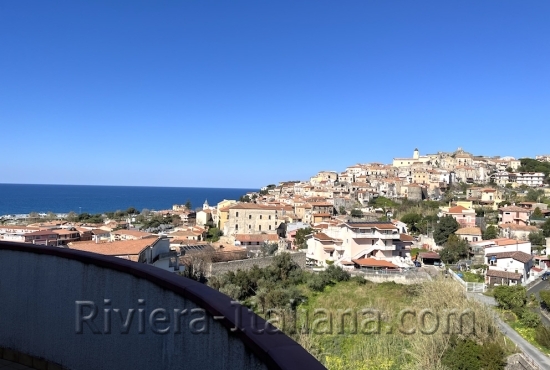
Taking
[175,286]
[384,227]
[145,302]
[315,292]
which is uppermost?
[175,286]

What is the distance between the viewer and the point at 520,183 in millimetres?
61625

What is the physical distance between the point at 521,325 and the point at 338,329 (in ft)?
25.1

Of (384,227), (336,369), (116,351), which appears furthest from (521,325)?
(116,351)

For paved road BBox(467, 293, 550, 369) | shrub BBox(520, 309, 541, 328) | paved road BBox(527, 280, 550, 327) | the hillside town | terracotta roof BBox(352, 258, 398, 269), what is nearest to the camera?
paved road BBox(467, 293, 550, 369)

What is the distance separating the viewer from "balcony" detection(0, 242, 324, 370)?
1759 mm

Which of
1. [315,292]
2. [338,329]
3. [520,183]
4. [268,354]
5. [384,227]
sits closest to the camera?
[268,354]

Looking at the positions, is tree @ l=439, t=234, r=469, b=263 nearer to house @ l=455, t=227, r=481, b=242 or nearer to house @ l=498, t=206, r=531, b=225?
house @ l=455, t=227, r=481, b=242

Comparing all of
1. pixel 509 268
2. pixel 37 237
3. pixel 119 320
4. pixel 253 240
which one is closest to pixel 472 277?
pixel 509 268

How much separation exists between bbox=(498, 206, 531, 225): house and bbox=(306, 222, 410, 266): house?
17.0m

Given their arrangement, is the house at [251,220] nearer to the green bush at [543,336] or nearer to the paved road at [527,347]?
the paved road at [527,347]

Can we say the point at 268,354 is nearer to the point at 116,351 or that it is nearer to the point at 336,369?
the point at 116,351

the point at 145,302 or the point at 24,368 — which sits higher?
the point at 145,302

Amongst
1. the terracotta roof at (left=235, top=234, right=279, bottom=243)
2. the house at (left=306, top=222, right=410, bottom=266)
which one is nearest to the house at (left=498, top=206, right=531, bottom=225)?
the house at (left=306, top=222, right=410, bottom=266)

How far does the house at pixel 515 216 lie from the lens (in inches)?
1469
